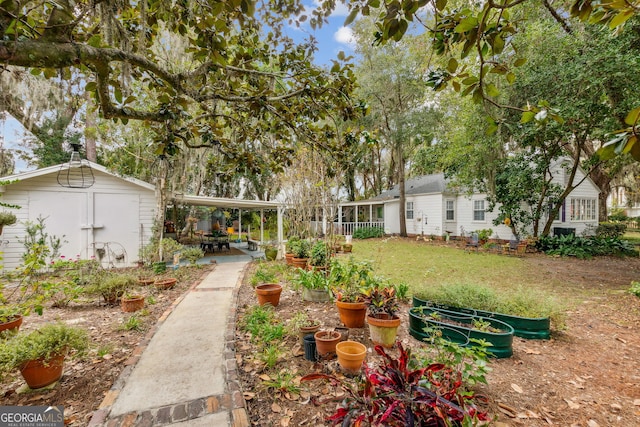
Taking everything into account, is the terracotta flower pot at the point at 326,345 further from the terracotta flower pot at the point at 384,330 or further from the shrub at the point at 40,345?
the shrub at the point at 40,345

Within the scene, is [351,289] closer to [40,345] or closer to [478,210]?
[40,345]

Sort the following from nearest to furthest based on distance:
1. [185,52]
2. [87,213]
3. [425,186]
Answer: [185,52] → [87,213] → [425,186]

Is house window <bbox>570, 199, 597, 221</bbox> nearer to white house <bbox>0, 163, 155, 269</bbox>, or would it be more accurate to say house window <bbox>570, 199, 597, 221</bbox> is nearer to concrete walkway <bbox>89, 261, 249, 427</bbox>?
concrete walkway <bbox>89, 261, 249, 427</bbox>

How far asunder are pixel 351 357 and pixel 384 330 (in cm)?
74

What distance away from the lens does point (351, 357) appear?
280 cm

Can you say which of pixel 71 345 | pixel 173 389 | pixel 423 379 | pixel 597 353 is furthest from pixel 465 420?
pixel 71 345

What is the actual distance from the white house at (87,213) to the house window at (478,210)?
50.7 feet

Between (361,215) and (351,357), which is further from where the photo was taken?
(361,215)

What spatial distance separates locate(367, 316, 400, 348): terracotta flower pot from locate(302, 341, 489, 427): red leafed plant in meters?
1.25

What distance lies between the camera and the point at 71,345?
9.43 feet

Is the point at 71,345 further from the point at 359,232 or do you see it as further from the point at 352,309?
the point at 359,232

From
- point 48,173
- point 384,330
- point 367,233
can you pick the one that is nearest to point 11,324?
point 384,330

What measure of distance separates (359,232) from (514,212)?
8542 mm

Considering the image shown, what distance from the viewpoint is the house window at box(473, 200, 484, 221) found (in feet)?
49.3
